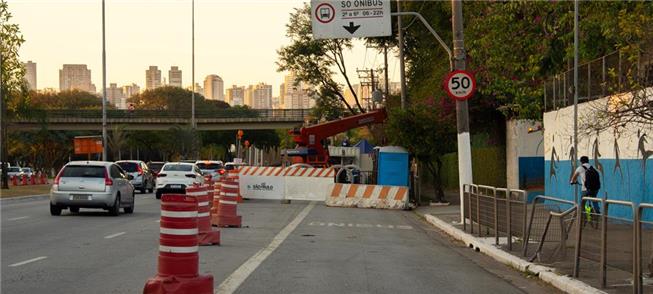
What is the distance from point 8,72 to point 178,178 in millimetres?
12664

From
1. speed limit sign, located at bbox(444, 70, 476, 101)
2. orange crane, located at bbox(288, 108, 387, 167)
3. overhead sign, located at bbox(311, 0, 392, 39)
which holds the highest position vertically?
overhead sign, located at bbox(311, 0, 392, 39)

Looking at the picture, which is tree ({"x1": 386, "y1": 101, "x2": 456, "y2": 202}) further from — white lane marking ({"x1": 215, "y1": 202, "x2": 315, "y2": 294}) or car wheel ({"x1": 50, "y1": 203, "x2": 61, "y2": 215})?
car wheel ({"x1": 50, "y1": 203, "x2": 61, "y2": 215})

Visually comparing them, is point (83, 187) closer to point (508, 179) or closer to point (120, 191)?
point (120, 191)

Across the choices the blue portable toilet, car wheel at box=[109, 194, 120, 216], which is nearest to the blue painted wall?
the blue portable toilet

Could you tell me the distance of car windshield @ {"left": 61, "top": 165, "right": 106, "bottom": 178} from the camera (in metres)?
24.8

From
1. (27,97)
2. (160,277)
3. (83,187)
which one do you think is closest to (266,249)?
(160,277)

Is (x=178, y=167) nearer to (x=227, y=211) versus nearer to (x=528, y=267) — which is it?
(x=227, y=211)

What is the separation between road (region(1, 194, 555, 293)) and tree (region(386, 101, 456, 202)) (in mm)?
11185

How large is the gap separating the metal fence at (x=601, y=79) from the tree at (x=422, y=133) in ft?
18.0

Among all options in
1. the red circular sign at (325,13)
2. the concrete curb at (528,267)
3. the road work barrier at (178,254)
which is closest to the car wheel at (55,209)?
the red circular sign at (325,13)

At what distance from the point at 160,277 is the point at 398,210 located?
945 inches

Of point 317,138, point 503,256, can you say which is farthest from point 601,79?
point 317,138

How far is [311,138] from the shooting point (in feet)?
133

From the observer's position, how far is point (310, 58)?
201ft
